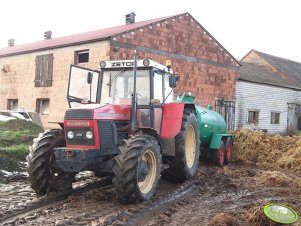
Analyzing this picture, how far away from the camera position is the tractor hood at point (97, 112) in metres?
6.21

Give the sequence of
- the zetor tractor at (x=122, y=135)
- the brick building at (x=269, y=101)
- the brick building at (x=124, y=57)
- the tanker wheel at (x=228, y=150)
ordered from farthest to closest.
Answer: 1. the brick building at (x=269, y=101)
2. the brick building at (x=124, y=57)
3. the tanker wheel at (x=228, y=150)
4. the zetor tractor at (x=122, y=135)

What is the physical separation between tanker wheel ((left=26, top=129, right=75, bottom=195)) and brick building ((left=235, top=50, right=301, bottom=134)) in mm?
16140

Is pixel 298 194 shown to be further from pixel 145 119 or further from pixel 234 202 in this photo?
pixel 145 119

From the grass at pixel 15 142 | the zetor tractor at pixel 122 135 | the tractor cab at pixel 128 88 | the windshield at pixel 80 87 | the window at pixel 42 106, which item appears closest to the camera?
the zetor tractor at pixel 122 135

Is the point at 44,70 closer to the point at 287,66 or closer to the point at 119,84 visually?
the point at 119,84

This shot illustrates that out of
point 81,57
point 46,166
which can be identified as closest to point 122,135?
point 46,166

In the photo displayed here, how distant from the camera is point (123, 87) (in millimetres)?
7355

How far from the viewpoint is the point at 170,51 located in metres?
17.9

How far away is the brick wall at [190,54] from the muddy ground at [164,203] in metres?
8.93

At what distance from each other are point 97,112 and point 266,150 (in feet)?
23.4

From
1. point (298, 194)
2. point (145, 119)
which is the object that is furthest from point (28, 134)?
point (298, 194)

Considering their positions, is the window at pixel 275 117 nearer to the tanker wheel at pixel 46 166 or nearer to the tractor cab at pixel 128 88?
the tractor cab at pixel 128 88

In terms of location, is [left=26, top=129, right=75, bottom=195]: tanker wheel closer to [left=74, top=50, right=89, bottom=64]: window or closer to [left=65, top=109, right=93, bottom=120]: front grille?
[left=65, top=109, right=93, bottom=120]: front grille

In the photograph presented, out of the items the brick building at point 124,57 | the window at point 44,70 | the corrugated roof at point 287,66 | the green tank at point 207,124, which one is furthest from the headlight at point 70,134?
the corrugated roof at point 287,66
